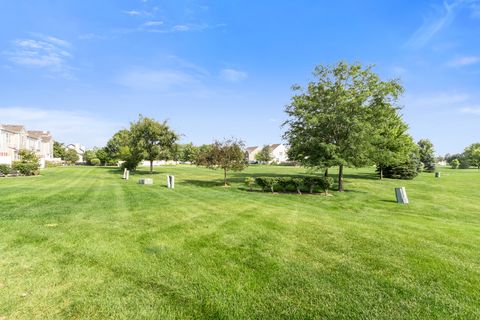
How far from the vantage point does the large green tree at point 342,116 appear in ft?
62.0

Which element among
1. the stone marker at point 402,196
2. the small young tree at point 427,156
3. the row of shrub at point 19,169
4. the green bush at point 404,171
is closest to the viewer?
the stone marker at point 402,196

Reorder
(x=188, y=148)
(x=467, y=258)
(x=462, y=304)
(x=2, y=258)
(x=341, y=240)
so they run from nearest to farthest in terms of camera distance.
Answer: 1. (x=462, y=304)
2. (x=2, y=258)
3. (x=467, y=258)
4. (x=341, y=240)
5. (x=188, y=148)

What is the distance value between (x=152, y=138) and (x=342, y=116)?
29.3 metres

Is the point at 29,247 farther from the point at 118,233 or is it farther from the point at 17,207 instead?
the point at 17,207

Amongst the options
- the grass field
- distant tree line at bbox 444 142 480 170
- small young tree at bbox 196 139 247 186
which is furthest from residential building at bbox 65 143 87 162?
distant tree line at bbox 444 142 480 170

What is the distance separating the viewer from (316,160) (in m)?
20.0

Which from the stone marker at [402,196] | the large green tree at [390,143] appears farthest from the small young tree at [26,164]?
the stone marker at [402,196]

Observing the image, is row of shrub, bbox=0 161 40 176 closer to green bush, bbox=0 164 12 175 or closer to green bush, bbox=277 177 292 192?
green bush, bbox=0 164 12 175

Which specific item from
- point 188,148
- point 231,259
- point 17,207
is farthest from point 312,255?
point 188,148

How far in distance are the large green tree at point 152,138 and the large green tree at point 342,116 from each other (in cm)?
2370

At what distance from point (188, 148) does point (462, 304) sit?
317 feet

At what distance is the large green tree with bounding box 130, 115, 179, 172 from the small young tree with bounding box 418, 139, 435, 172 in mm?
46621

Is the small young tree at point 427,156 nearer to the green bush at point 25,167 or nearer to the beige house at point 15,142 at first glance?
the green bush at point 25,167

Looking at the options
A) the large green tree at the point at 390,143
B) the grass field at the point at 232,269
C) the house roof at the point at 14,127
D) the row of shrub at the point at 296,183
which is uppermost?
the house roof at the point at 14,127
